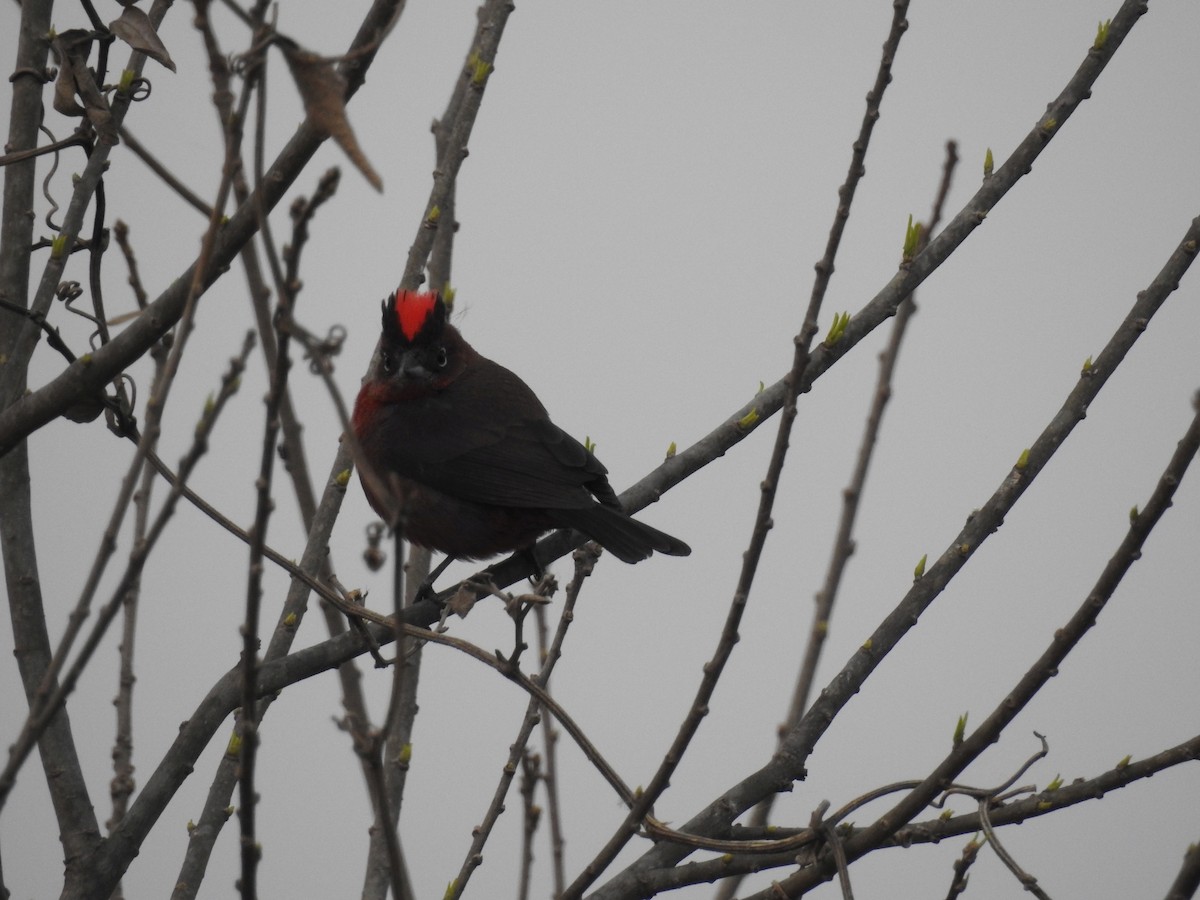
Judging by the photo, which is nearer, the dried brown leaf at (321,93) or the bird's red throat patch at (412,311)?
the dried brown leaf at (321,93)

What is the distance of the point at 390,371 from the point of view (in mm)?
4727

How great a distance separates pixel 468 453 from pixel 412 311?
65 cm

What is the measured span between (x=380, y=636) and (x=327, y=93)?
4.76ft

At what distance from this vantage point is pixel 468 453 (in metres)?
4.43

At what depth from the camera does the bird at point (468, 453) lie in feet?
13.2

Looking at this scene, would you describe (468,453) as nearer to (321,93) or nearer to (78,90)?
(78,90)

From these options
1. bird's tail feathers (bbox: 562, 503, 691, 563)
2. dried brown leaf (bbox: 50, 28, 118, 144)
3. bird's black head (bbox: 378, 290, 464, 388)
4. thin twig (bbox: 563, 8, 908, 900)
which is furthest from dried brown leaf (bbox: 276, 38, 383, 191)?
bird's black head (bbox: 378, 290, 464, 388)

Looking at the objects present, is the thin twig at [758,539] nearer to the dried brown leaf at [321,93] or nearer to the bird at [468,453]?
the dried brown leaf at [321,93]

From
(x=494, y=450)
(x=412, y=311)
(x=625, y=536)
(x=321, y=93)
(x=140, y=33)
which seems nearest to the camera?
(x=321, y=93)

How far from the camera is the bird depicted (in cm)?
403

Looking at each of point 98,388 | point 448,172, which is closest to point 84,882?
point 98,388

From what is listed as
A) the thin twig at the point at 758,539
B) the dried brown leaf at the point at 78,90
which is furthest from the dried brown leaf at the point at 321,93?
the dried brown leaf at the point at 78,90

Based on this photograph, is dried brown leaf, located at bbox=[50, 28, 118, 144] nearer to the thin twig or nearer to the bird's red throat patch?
the thin twig

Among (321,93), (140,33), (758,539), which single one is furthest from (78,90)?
(758,539)
